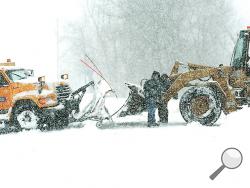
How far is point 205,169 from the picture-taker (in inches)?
354

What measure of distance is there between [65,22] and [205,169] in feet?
214

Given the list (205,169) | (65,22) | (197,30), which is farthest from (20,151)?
(65,22)

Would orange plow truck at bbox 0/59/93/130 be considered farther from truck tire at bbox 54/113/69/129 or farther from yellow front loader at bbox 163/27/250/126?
yellow front loader at bbox 163/27/250/126

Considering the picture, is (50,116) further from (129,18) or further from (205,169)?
(129,18)

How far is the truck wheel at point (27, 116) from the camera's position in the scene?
48.5ft

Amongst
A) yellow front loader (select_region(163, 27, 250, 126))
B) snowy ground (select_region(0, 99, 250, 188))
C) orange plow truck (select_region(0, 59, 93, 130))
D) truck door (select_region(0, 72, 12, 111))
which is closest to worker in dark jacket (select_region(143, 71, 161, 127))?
→ snowy ground (select_region(0, 99, 250, 188))

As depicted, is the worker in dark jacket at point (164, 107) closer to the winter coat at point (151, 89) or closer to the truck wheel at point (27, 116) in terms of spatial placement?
the winter coat at point (151, 89)

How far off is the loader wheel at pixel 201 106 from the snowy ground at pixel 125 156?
1.17 feet

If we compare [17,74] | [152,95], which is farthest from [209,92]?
[17,74]

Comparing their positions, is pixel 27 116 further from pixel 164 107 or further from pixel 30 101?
pixel 164 107

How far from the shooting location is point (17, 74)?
52.4 ft

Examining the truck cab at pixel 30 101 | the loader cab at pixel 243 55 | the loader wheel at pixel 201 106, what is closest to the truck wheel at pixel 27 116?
the truck cab at pixel 30 101

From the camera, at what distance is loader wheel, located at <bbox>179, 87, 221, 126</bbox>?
14.8 metres

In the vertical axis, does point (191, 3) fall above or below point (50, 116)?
above
